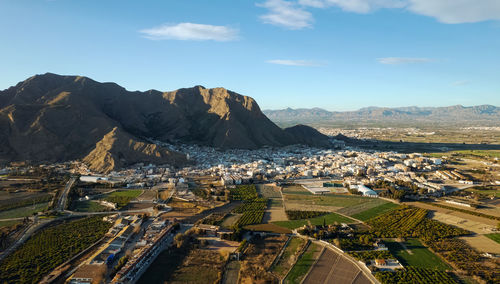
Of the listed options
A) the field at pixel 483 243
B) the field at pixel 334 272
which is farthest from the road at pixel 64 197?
the field at pixel 483 243

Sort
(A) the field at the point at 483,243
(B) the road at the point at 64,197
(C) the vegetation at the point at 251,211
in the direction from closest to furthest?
(A) the field at the point at 483,243
(C) the vegetation at the point at 251,211
(B) the road at the point at 64,197

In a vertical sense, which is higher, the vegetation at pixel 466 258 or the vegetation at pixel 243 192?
the vegetation at pixel 243 192

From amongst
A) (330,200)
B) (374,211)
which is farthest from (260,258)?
(330,200)

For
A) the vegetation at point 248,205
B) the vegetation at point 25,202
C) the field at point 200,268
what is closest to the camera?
the field at point 200,268

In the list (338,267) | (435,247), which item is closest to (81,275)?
(338,267)

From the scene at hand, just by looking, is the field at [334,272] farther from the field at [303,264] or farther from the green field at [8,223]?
the green field at [8,223]

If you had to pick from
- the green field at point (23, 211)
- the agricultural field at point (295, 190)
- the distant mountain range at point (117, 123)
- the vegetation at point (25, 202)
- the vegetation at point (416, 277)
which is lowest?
the vegetation at point (416, 277)

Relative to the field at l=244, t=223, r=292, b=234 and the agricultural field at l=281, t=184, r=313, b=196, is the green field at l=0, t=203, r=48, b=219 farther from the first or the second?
the agricultural field at l=281, t=184, r=313, b=196
